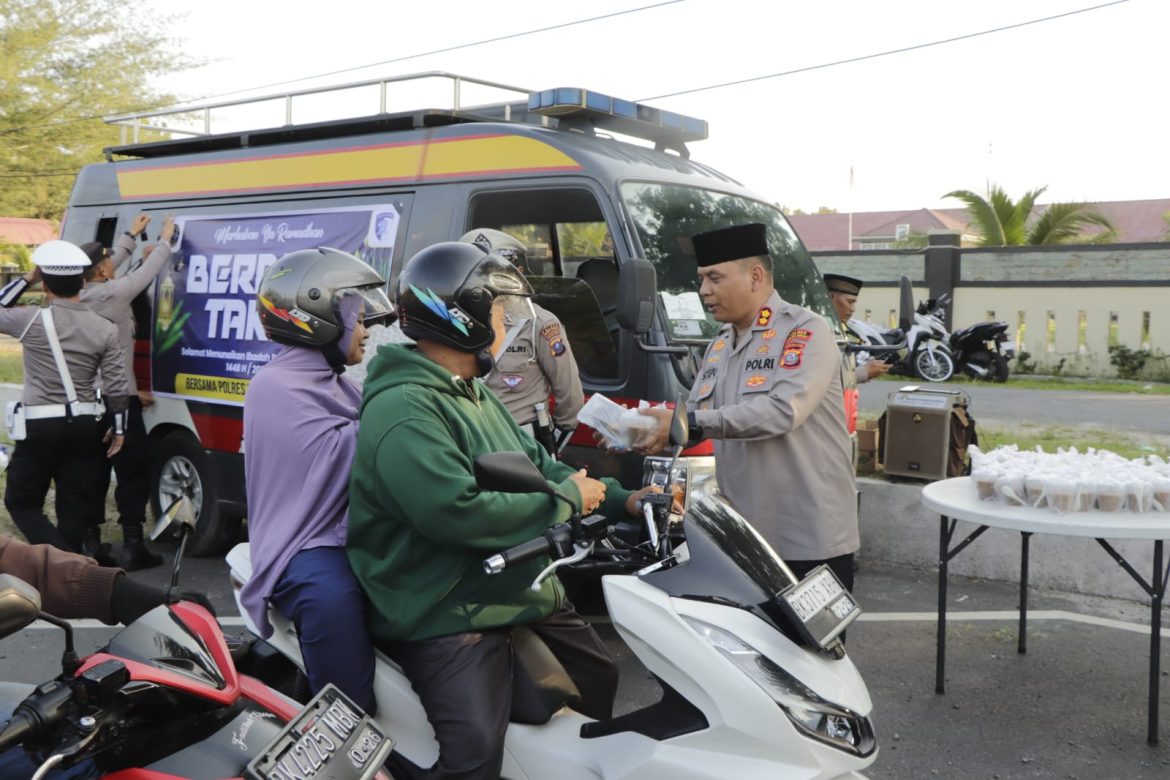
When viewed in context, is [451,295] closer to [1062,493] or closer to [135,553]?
[1062,493]

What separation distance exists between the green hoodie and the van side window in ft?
8.66

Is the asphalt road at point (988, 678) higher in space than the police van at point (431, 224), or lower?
lower

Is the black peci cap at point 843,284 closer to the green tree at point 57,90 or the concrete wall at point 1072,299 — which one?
the concrete wall at point 1072,299

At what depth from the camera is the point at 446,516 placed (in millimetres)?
2365

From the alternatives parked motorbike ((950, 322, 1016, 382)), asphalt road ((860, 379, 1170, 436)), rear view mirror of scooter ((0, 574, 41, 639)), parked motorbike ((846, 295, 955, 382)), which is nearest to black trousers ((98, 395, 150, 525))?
rear view mirror of scooter ((0, 574, 41, 639))

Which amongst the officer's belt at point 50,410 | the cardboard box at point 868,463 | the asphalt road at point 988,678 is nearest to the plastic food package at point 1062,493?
the asphalt road at point 988,678

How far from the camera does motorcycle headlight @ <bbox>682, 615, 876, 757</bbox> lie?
2.17 m

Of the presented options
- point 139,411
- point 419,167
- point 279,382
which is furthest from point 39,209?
point 279,382

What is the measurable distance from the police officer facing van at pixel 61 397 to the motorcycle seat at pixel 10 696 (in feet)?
14.7

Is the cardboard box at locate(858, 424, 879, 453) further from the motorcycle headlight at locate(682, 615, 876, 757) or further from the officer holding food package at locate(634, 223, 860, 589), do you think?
the motorcycle headlight at locate(682, 615, 876, 757)

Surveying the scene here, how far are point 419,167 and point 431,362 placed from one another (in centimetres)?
331

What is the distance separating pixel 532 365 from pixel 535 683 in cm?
270

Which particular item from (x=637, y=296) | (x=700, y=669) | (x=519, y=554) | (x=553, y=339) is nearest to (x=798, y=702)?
(x=700, y=669)

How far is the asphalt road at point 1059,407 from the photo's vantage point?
1191 cm
